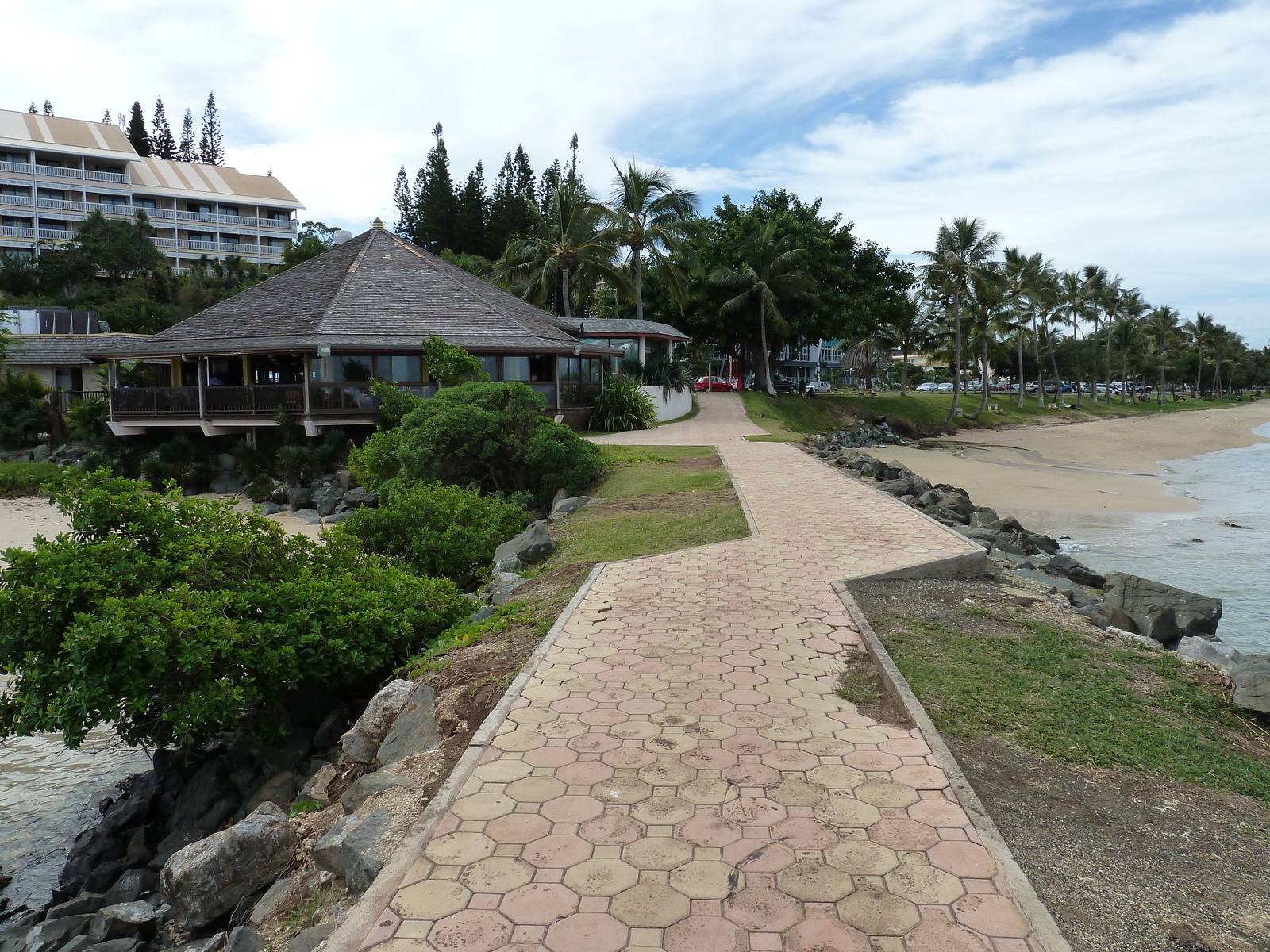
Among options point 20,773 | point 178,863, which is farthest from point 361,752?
point 20,773

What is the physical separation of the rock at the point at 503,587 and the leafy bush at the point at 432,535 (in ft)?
5.21

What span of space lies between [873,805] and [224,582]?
19.5ft

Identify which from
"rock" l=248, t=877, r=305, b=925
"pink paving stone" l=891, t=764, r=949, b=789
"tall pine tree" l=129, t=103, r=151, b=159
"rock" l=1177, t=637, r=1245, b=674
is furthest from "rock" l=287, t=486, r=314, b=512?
"tall pine tree" l=129, t=103, r=151, b=159

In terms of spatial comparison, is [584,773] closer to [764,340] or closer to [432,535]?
[432,535]

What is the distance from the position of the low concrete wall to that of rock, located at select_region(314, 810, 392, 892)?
25.9 meters

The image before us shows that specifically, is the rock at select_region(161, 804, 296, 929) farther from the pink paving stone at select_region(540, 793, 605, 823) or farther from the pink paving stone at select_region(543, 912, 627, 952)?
the pink paving stone at select_region(543, 912, 627, 952)

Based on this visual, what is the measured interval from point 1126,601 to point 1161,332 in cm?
8891

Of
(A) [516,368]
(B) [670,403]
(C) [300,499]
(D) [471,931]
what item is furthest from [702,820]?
(B) [670,403]

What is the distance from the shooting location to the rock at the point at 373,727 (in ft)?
20.4

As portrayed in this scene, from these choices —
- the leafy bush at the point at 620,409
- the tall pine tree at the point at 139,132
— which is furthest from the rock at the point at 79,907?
the tall pine tree at the point at 139,132

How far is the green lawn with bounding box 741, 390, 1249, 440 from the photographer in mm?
38391

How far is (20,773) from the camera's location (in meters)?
8.89

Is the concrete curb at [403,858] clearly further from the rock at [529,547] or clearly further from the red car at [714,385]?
the red car at [714,385]

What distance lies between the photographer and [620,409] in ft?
92.5
